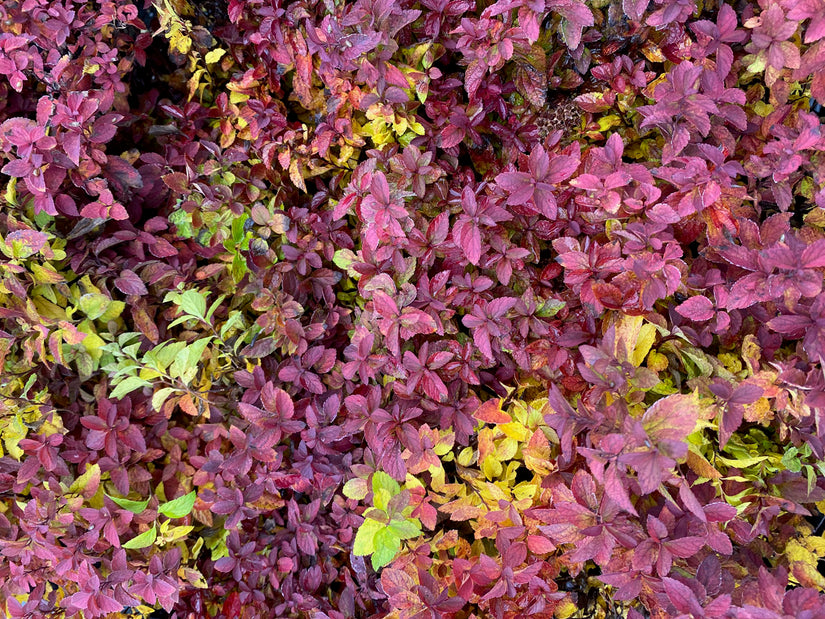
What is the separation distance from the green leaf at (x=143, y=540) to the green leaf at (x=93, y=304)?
479mm

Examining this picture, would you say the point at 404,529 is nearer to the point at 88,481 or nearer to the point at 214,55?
the point at 88,481

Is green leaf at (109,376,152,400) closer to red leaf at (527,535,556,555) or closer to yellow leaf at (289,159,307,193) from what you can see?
yellow leaf at (289,159,307,193)

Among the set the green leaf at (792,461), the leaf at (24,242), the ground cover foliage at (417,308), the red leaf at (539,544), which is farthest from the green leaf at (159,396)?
the green leaf at (792,461)

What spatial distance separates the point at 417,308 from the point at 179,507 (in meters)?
0.69

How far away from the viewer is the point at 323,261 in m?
1.33

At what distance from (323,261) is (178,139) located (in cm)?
48

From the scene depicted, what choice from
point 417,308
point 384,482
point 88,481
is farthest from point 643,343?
point 88,481

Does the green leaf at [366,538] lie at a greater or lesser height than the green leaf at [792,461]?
lesser

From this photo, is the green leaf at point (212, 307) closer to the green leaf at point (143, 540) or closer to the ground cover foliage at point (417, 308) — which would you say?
the ground cover foliage at point (417, 308)

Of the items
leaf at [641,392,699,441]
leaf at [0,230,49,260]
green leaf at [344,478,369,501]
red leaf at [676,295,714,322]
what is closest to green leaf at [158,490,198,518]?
green leaf at [344,478,369,501]

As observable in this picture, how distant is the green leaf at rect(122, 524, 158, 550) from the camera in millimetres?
1150

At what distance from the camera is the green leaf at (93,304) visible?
1.19m

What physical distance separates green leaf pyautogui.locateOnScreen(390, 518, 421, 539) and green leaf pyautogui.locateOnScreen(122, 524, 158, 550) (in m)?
0.53

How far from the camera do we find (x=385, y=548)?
3.47 feet
